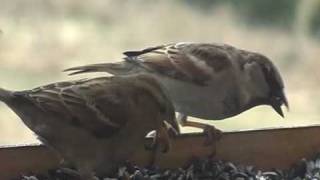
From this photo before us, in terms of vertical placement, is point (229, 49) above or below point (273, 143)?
above

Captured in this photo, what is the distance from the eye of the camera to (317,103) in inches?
115

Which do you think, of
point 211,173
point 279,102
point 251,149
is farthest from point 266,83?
point 211,173

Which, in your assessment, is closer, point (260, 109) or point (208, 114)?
point (208, 114)

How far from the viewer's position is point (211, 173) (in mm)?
2000

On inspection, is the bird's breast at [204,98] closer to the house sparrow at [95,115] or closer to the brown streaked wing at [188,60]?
the brown streaked wing at [188,60]

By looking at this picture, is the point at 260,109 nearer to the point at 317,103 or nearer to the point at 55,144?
the point at 317,103

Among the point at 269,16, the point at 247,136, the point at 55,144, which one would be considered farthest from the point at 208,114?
the point at 269,16

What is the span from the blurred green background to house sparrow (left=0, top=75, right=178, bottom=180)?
1.77 ft

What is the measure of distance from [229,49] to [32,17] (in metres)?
0.62

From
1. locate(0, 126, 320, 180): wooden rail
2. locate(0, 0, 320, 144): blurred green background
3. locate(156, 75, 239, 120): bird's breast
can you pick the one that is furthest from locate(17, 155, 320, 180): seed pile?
locate(0, 0, 320, 144): blurred green background

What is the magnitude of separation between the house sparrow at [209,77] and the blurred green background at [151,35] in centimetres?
40

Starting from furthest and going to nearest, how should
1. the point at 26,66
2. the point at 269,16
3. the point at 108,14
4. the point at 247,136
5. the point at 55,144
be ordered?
the point at 269,16, the point at 108,14, the point at 26,66, the point at 247,136, the point at 55,144

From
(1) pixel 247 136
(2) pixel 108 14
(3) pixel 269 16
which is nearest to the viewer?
(1) pixel 247 136

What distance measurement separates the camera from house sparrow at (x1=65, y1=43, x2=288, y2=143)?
2096 mm
